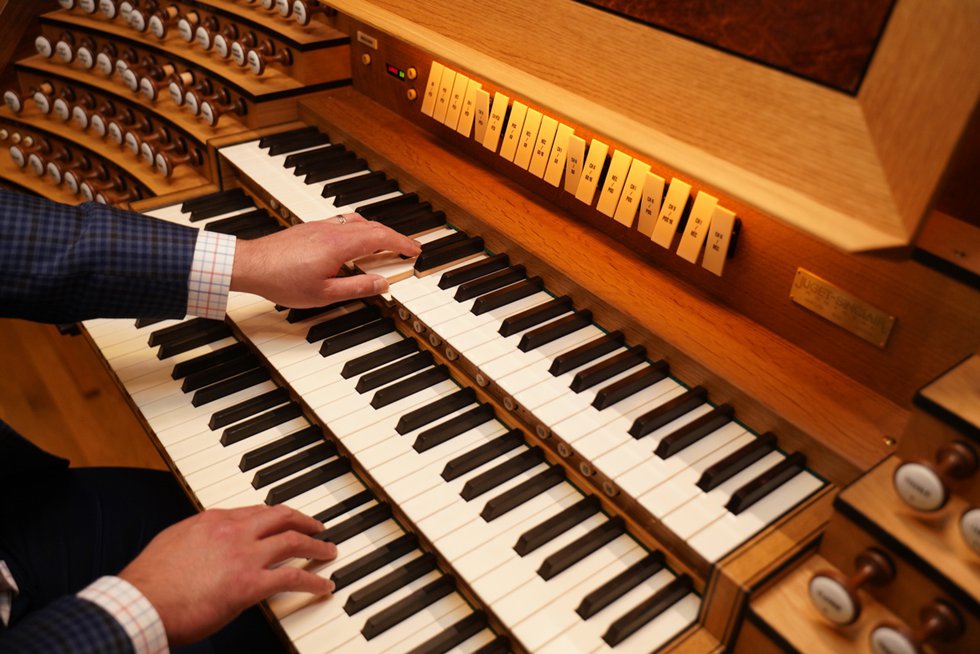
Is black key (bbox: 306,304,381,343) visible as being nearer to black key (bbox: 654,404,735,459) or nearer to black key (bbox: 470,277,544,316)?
black key (bbox: 470,277,544,316)

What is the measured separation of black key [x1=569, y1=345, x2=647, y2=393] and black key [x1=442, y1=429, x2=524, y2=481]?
0.16 metres

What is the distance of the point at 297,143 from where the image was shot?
2463 millimetres

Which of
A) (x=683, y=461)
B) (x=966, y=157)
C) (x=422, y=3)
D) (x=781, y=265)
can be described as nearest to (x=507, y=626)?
(x=683, y=461)

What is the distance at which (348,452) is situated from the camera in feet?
5.41

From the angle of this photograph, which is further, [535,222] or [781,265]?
[535,222]

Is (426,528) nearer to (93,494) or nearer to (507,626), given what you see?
(507,626)

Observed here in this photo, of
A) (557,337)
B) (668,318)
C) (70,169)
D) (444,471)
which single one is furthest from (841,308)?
(70,169)

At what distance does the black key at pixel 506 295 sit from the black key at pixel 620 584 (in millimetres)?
663

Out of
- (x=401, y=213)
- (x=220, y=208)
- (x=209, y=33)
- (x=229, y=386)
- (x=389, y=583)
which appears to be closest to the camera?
(x=389, y=583)

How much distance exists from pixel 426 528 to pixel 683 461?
487mm

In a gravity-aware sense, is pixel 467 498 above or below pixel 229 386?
above

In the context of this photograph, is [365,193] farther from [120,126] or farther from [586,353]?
[120,126]

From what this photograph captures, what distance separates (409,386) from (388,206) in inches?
23.6

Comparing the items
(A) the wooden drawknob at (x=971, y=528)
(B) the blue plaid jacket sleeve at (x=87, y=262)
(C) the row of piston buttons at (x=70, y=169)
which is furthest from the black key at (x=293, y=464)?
(C) the row of piston buttons at (x=70, y=169)
